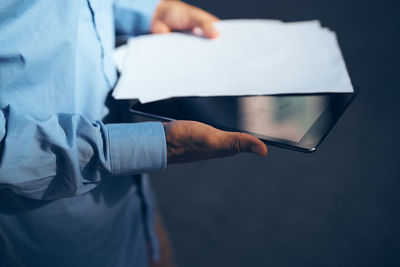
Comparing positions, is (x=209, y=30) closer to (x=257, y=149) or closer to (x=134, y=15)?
(x=134, y=15)

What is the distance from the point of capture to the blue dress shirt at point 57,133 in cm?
48

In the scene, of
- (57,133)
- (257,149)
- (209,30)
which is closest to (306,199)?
(209,30)

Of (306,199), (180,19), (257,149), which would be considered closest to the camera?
(257,149)

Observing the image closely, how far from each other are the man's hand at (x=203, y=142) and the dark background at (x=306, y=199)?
0.85 metres

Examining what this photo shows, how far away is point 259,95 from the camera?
572 mm

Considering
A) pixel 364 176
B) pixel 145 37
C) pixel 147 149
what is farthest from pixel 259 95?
pixel 364 176

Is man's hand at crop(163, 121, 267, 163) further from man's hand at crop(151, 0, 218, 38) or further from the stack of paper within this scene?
man's hand at crop(151, 0, 218, 38)

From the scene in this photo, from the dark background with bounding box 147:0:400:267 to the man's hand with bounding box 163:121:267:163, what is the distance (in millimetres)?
847

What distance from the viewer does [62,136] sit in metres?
0.49

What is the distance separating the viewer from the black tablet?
0.50m

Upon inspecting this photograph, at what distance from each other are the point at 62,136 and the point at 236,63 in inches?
12.3

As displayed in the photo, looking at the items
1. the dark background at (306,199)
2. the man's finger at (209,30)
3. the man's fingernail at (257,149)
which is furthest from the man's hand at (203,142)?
the dark background at (306,199)

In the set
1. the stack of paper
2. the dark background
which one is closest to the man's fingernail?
the stack of paper

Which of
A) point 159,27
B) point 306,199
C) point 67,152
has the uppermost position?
point 159,27
